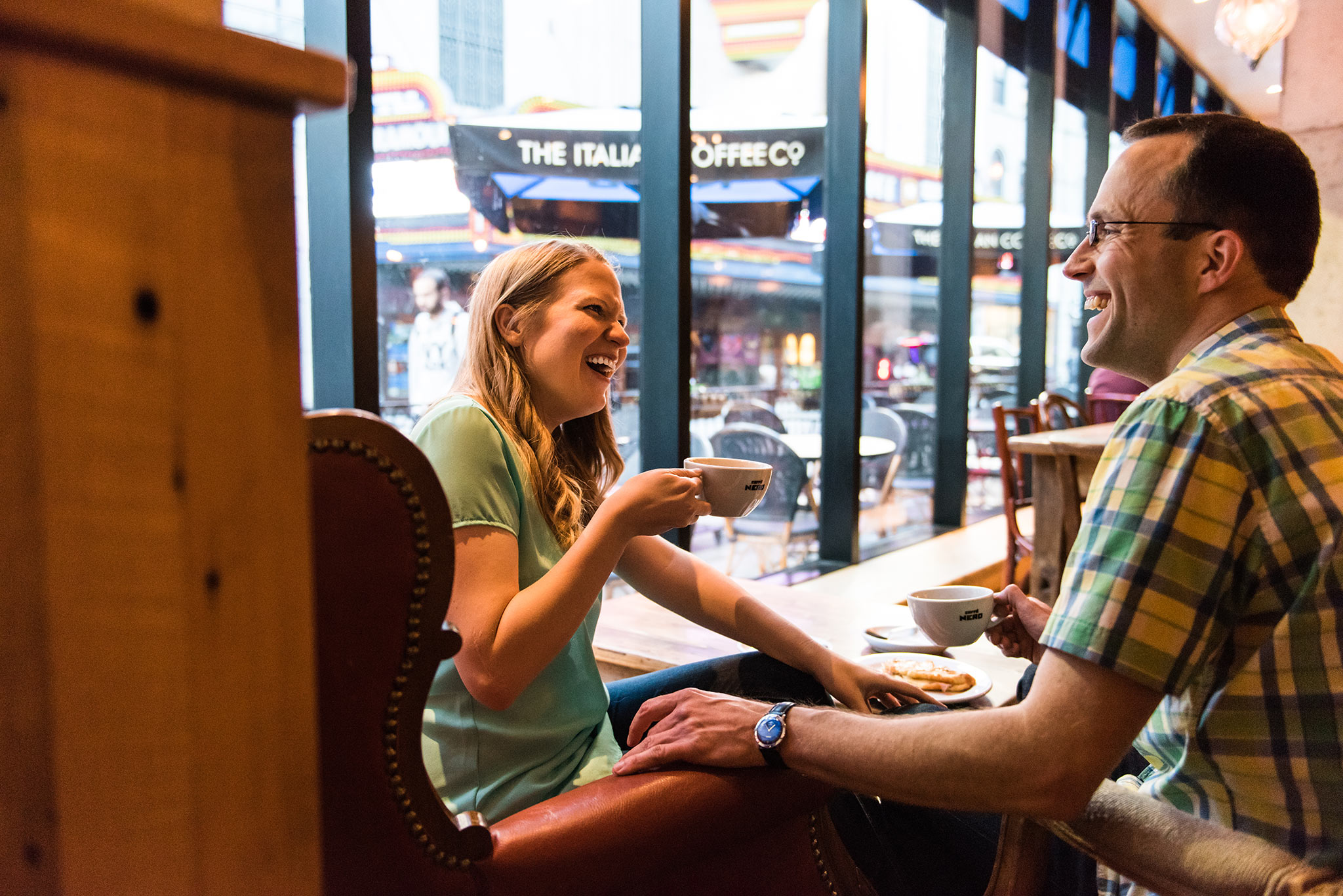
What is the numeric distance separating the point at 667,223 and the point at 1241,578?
2.53 m

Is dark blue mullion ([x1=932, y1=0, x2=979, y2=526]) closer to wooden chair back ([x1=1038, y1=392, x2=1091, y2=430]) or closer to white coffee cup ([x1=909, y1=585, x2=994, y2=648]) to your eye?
wooden chair back ([x1=1038, y1=392, x2=1091, y2=430])

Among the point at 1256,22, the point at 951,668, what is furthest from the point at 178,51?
the point at 1256,22

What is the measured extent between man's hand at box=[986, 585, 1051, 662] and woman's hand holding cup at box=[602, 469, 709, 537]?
1.89 feet

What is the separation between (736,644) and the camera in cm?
230

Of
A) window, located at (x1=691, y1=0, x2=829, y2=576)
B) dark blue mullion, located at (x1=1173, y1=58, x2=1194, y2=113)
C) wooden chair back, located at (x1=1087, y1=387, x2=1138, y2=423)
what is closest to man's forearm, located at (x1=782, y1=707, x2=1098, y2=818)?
window, located at (x1=691, y1=0, x2=829, y2=576)

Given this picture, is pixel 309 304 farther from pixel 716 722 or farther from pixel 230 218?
pixel 230 218

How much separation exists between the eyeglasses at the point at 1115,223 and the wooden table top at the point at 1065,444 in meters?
2.03

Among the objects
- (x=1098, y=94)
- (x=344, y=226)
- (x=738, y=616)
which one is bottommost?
(x=738, y=616)

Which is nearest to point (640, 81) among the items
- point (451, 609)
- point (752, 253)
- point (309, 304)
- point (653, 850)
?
point (752, 253)

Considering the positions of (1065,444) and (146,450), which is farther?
(1065,444)

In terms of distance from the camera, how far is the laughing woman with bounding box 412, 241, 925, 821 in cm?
123

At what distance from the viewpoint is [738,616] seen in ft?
5.52

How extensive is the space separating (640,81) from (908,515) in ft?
11.0

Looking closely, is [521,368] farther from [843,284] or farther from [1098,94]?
[1098,94]
